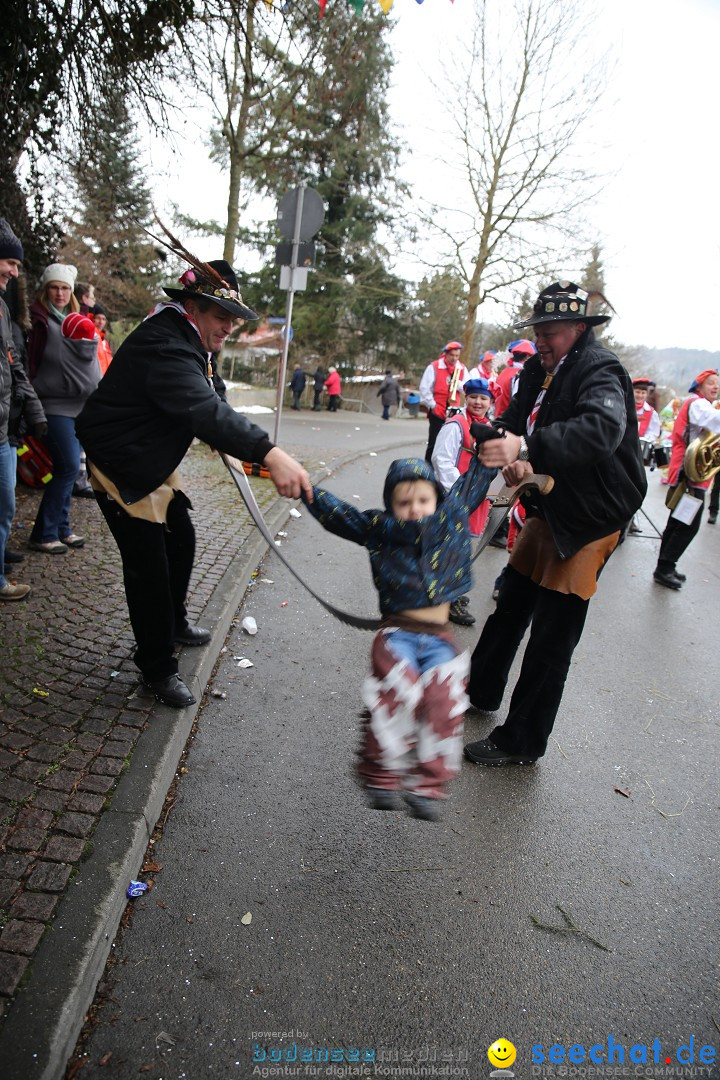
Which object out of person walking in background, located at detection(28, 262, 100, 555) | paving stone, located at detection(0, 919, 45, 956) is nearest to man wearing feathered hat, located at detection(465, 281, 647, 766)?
paving stone, located at detection(0, 919, 45, 956)

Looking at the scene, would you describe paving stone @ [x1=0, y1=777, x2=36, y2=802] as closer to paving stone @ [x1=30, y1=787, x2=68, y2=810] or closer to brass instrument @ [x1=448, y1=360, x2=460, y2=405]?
paving stone @ [x1=30, y1=787, x2=68, y2=810]

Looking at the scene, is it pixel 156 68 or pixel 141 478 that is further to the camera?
pixel 156 68

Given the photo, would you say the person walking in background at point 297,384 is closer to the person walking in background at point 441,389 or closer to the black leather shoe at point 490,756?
the person walking in background at point 441,389

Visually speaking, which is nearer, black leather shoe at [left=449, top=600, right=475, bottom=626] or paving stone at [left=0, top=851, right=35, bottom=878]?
paving stone at [left=0, top=851, right=35, bottom=878]

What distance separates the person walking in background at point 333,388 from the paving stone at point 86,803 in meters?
23.7

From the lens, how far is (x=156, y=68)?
5.51 meters

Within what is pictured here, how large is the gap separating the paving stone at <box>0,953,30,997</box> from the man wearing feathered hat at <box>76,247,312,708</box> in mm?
1530

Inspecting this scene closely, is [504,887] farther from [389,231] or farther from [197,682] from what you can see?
[389,231]

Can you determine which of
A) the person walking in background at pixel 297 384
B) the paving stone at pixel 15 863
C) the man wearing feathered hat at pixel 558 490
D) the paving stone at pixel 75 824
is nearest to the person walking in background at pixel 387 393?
the person walking in background at pixel 297 384

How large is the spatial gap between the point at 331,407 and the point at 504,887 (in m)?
24.6

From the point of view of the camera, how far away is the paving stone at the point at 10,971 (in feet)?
6.17

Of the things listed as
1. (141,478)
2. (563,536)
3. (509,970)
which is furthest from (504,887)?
(141,478)

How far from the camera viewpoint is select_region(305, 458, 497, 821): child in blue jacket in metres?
2.33

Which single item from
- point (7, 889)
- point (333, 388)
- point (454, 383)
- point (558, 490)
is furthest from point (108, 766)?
point (333, 388)
